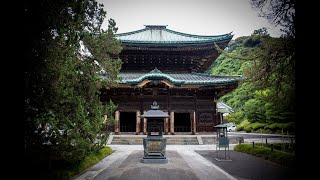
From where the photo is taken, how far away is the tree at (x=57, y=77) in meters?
5.21

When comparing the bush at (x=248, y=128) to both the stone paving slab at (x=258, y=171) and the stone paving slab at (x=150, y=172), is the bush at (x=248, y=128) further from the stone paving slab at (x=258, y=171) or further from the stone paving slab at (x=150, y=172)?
the stone paving slab at (x=150, y=172)

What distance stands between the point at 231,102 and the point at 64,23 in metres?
54.4

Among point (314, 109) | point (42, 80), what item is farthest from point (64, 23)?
point (314, 109)

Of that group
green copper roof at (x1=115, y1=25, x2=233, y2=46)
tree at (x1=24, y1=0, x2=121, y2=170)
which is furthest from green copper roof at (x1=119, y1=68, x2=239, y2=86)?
tree at (x1=24, y1=0, x2=121, y2=170)

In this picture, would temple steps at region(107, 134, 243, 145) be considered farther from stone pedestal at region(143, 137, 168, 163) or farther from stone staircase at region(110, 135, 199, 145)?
stone pedestal at region(143, 137, 168, 163)

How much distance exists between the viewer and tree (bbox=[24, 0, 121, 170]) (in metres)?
5.21

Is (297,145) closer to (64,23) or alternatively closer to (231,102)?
(64,23)

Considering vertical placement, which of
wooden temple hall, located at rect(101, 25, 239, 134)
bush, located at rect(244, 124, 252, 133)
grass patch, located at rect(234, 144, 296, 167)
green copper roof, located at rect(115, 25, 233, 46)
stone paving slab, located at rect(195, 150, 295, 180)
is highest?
green copper roof, located at rect(115, 25, 233, 46)

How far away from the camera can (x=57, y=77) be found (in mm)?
6152

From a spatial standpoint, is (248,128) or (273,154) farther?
(248,128)

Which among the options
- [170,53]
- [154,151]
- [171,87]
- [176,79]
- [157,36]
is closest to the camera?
[154,151]

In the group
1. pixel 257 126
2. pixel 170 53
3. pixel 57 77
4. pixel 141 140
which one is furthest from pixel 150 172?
pixel 257 126

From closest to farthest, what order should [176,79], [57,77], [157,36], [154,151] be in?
[57,77] → [154,151] → [176,79] → [157,36]

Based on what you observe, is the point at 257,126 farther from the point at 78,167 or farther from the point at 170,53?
the point at 78,167
